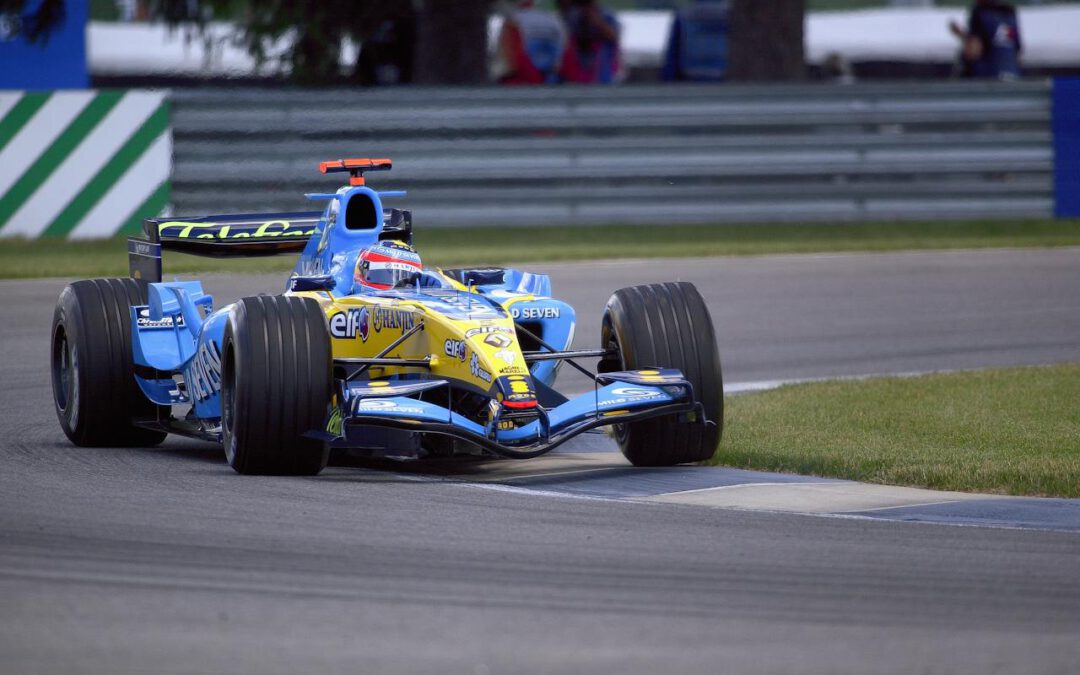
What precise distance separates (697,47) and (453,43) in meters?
3.82

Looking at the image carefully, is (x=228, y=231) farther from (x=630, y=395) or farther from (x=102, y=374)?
(x=630, y=395)

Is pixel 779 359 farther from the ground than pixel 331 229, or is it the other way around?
pixel 331 229

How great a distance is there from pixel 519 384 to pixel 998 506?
6.51ft

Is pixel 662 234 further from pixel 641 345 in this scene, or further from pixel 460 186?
pixel 641 345

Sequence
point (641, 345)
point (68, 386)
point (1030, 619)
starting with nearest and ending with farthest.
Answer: point (1030, 619)
point (641, 345)
point (68, 386)

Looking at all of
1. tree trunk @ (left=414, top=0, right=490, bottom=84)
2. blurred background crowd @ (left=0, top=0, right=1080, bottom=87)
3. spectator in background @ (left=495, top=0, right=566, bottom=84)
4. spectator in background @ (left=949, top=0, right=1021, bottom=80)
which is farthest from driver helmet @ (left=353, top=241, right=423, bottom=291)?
spectator in background @ (left=949, top=0, right=1021, bottom=80)

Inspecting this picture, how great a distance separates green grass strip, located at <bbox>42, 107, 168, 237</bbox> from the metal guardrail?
414 millimetres

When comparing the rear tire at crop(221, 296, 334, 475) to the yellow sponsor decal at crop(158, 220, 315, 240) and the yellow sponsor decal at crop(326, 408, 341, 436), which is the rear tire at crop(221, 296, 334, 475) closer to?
the yellow sponsor decal at crop(326, 408, 341, 436)

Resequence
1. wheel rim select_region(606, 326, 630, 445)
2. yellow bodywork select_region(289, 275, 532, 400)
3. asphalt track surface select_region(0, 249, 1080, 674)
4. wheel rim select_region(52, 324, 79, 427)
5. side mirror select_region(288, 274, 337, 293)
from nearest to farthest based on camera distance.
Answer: asphalt track surface select_region(0, 249, 1080, 674) → yellow bodywork select_region(289, 275, 532, 400) → wheel rim select_region(606, 326, 630, 445) → side mirror select_region(288, 274, 337, 293) → wheel rim select_region(52, 324, 79, 427)

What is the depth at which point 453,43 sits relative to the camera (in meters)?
23.3

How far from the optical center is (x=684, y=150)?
2003 cm

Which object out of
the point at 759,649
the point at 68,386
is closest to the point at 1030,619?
the point at 759,649

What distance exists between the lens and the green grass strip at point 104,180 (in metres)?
19.2

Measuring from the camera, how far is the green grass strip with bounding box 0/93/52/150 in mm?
18953
